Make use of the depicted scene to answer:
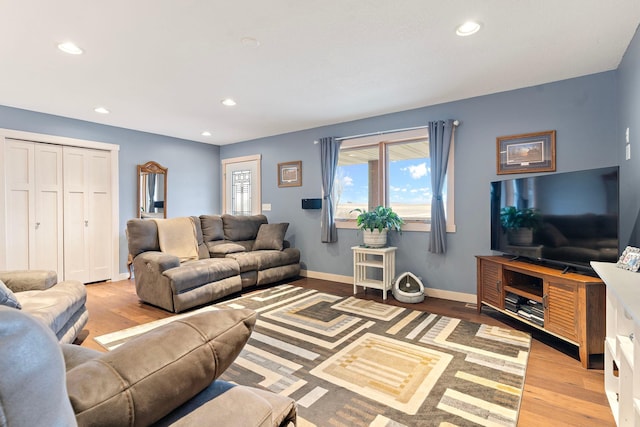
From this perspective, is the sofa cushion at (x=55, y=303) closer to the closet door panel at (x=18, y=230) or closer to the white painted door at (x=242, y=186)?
the closet door panel at (x=18, y=230)

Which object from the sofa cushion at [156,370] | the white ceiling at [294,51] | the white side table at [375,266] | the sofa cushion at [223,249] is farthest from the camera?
the sofa cushion at [223,249]

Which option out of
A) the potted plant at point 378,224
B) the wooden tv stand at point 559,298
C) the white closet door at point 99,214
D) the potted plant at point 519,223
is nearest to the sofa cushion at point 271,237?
the potted plant at point 378,224

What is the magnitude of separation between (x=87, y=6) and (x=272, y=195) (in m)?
3.78

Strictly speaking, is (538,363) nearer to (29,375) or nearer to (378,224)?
(378,224)

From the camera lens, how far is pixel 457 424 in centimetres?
164

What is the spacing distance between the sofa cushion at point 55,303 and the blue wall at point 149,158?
2.64 meters

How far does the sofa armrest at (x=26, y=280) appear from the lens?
251 cm

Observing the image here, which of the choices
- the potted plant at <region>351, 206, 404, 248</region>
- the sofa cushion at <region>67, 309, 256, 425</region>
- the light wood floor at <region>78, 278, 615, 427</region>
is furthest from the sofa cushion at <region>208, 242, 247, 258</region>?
the sofa cushion at <region>67, 309, 256, 425</region>

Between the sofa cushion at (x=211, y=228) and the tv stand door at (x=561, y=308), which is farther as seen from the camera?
the sofa cushion at (x=211, y=228)

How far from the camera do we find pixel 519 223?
3025 mm

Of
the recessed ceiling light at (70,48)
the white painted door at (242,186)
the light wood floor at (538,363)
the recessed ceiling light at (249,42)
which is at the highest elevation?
the recessed ceiling light at (249,42)

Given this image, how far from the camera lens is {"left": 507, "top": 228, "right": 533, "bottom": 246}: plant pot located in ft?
9.61

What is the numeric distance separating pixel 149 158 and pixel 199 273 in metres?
2.80

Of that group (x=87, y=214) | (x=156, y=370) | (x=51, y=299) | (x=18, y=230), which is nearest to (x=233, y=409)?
(x=156, y=370)
